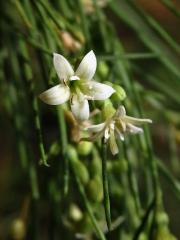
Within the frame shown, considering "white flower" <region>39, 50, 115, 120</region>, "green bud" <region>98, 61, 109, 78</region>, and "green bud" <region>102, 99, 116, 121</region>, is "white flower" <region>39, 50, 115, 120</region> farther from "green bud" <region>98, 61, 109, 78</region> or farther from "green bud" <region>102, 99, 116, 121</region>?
"green bud" <region>98, 61, 109, 78</region>

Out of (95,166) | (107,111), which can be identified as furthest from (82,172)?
(107,111)

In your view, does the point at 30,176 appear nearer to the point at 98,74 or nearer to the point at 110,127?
the point at 98,74

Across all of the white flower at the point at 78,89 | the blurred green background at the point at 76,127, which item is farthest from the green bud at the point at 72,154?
the white flower at the point at 78,89

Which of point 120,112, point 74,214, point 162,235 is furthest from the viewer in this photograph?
point 74,214

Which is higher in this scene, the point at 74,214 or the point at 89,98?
the point at 89,98

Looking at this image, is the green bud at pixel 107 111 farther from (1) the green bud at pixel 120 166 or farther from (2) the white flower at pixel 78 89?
(1) the green bud at pixel 120 166

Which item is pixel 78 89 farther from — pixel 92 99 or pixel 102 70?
pixel 102 70

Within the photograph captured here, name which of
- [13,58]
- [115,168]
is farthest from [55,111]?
[13,58]
